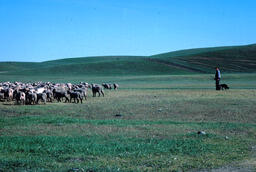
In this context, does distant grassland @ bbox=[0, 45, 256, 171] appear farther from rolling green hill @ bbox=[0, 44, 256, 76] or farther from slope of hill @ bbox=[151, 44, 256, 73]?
→ rolling green hill @ bbox=[0, 44, 256, 76]

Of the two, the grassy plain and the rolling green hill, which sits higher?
the rolling green hill

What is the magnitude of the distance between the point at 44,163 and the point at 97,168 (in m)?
1.25

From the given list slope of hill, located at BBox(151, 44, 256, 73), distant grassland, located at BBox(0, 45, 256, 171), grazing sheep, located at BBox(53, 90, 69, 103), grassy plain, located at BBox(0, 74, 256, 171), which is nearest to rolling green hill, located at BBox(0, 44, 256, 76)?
slope of hill, located at BBox(151, 44, 256, 73)

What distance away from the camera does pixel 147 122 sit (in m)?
14.9

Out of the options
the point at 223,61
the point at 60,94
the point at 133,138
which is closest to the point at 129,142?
the point at 133,138

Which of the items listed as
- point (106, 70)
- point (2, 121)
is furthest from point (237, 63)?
point (2, 121)

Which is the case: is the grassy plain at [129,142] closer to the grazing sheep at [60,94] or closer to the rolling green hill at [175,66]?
the grazing sheep at [60,94]

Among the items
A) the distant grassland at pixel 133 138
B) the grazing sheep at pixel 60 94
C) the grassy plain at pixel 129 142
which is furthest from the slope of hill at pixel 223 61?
the grassy plain at pixel 129 142

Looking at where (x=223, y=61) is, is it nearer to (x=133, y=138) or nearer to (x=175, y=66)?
(x=175, y=66)

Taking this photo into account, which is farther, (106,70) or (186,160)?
(106,70)

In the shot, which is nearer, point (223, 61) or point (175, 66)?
point (223, 61)

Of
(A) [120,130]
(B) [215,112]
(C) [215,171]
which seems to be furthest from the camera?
(B) [215,112]

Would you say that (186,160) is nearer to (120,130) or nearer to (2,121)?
(120,130)

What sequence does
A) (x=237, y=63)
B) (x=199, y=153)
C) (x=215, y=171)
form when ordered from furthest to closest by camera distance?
1. (x=237, y=63)
2. (x=199, y=153)
3. (x=215, y=171)
